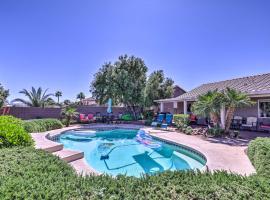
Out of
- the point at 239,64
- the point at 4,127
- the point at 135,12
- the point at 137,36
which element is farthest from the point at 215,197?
the point at 239,64

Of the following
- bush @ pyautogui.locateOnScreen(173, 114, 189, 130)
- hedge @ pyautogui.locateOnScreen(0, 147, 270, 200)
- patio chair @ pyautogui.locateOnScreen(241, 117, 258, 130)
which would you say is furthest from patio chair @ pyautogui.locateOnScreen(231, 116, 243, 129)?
hedge @ pyautogui.locateOnScreen(0, 147, 270, 200)

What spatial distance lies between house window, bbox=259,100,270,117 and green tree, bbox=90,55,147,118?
552 inches

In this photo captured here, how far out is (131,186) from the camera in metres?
3.24

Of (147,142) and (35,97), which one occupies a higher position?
(35,97)

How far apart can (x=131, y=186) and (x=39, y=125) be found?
1431cm

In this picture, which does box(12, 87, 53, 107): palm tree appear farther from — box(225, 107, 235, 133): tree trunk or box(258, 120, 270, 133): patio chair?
box(258, 120, 270, 133): patio chair

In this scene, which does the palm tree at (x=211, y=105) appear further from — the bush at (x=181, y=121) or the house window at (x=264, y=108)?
the house window at (x=264, y=108)

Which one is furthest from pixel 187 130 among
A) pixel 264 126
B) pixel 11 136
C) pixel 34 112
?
pixel 34 112

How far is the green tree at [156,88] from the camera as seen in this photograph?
27.4 m

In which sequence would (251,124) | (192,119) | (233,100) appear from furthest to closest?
1. (192,119)
2. (251,124)
3. (233,100)

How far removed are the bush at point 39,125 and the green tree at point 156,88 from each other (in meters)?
13.2

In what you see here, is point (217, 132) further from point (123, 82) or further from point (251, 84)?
point (123, 82)

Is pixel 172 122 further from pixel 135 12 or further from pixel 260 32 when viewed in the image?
pixel 135 12

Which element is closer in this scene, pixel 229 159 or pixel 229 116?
pixel 229 159
